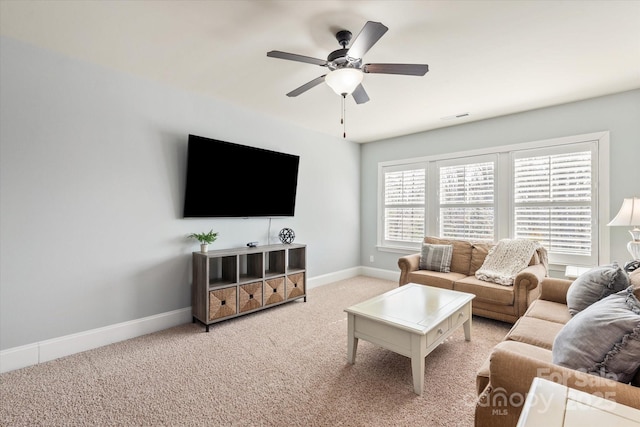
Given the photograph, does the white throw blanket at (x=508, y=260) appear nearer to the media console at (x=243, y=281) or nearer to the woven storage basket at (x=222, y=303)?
the media console at (x=243, y=281)

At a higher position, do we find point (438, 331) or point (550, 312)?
point (550, 312)

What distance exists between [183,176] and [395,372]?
2845 millimetres

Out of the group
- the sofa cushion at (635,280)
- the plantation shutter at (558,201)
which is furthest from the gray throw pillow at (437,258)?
the sofa cushion at (635,280)

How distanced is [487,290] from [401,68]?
2.51 m

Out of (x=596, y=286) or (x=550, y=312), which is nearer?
(x=596, y=286)

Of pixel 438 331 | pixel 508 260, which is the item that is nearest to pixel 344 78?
pixel 438 331

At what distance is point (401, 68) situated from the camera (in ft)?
6.76

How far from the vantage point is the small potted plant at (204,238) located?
3.20 m

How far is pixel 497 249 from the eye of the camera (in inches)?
142

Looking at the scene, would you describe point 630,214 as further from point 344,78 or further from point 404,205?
point 344,78

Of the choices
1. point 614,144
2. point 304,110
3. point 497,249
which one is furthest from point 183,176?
point 614,144

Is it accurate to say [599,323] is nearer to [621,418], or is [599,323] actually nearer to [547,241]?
[621,418]

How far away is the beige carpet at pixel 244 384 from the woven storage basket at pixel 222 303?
186mm

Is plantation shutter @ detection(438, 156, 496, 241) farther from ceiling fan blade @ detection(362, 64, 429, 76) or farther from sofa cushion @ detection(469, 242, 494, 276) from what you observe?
ceiling fan blade @ detection(362, 64, 429, 76)
